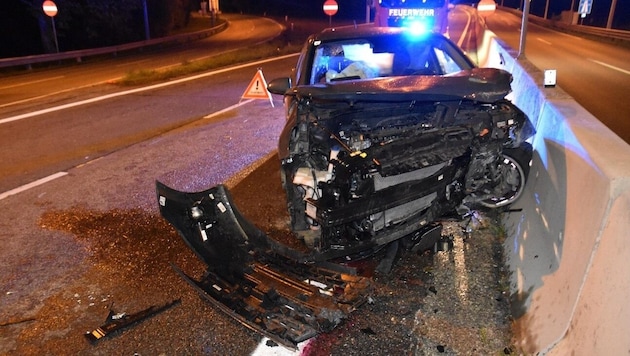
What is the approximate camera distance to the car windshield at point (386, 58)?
5695mm

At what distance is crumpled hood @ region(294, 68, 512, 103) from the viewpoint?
3.99m

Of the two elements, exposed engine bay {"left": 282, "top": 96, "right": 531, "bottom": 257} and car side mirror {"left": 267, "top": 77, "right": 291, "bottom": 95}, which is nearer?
exposed engine bay {"left": 282, "top": 96, "right": 531, "bottom": 257}

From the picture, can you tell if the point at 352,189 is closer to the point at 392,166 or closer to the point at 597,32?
the point at 392,166

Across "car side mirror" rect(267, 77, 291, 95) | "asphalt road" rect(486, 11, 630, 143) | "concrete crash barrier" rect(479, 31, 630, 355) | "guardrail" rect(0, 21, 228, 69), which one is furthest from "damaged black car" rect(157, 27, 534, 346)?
"guardrail" rect(0, 21, 228, 69)

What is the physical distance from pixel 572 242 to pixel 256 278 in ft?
7.39

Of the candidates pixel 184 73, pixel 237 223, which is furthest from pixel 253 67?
pixel 237 223

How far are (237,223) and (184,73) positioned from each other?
46.1ft

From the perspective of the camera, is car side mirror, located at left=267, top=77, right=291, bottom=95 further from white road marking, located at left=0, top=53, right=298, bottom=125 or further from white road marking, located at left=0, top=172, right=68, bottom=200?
white road marking, located at left=0, top=53, right=298, bottom=125

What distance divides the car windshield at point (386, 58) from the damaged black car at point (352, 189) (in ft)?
4.20

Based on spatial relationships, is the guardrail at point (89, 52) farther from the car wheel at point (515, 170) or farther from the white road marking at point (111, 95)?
the car wheel at point (515, 170)

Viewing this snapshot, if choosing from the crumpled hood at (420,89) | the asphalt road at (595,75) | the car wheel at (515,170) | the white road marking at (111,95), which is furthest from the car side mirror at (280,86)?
the white road marking at (111,95)

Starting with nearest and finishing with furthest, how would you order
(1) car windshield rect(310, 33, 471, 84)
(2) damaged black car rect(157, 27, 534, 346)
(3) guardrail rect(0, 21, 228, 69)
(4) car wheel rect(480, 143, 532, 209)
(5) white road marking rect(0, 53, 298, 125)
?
(2) damaged black car rect(157, 27, 534, 346), (4) car wheel rect(480, 143, 532, 209), (1) car windshield rect(310, 33, 471, 84), (5) white road marking rect(0, 53, 298, 125), (3) guardrail rect(0, 21, 228, 69)

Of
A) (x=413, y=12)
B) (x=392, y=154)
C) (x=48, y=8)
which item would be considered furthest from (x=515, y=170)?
(x=48, y=8)

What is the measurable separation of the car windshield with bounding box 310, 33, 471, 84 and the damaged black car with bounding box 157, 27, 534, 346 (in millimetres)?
1280
